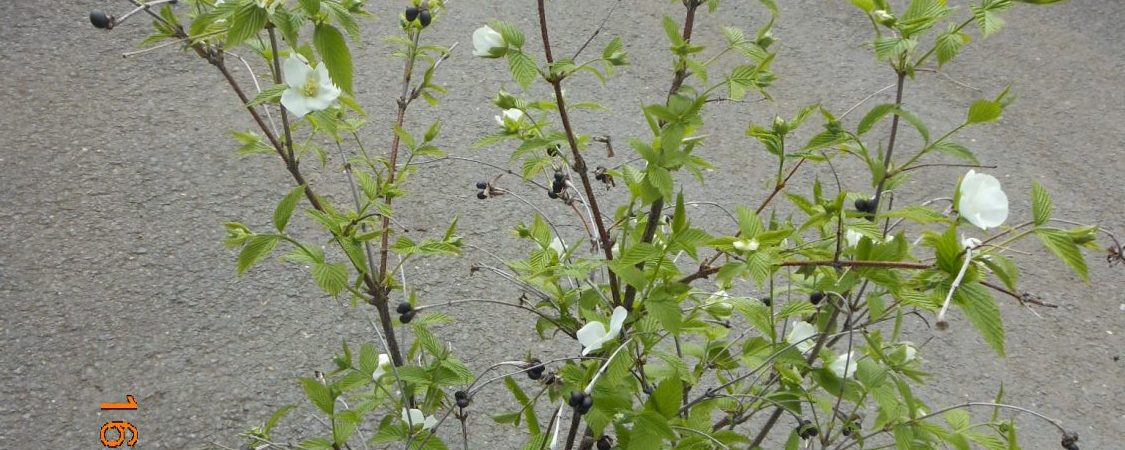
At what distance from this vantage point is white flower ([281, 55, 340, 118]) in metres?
1.28

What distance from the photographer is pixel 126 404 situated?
261 cm

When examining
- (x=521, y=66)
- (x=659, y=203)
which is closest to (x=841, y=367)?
(x=659, y=203)

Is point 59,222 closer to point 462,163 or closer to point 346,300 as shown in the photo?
point 346,300

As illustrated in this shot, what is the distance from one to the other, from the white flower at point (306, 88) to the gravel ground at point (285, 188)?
1.53 meters

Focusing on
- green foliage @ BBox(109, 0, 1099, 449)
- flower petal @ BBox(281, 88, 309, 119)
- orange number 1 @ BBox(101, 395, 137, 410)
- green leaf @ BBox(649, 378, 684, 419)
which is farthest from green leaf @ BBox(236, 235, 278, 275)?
orange number 1 @ BBox(101, 395, 137, 410)

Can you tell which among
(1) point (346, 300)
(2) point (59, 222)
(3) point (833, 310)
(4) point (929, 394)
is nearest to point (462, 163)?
(1) point (346, 300)

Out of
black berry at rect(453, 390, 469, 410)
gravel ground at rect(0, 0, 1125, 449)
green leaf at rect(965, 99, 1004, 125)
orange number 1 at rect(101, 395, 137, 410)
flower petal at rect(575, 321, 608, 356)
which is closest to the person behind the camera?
green leaf at rect(965, 99, 1004, 125)

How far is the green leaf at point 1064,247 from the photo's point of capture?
1.06m

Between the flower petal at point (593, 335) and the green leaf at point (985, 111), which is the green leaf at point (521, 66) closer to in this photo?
the flower petal at point (593, 335)

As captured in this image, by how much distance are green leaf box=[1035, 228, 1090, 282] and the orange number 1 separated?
2.30 m

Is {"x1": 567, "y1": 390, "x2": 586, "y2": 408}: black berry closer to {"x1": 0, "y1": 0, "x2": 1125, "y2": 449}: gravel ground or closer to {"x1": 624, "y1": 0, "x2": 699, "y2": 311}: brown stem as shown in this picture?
{"x1": 624, "y1": 0, "x2": 699, "y2": 311}: brown stem

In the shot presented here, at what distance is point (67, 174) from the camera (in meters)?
3.43

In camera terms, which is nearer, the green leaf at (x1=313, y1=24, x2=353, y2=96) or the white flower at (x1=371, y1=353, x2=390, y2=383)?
the green leaf at (x1=313, y1=24, x2=353, y2=96)

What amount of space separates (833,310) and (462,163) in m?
2.45
